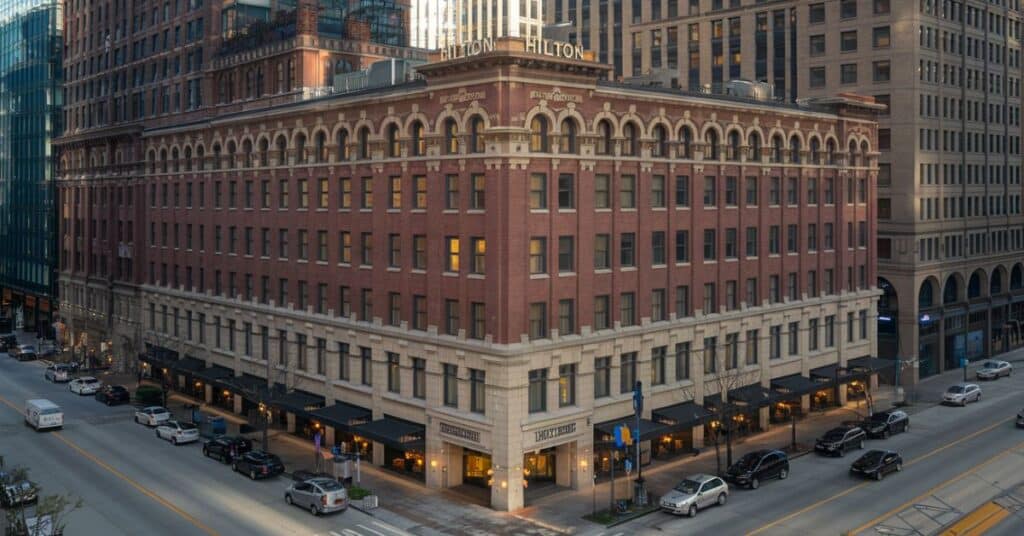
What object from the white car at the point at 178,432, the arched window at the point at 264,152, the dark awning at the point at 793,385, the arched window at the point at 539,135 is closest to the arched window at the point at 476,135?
the arched window at the point at 539,135

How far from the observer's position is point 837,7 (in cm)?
8794

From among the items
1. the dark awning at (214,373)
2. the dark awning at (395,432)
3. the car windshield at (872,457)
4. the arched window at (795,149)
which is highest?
the arched window at (795,149)

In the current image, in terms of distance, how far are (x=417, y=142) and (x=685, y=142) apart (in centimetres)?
1720

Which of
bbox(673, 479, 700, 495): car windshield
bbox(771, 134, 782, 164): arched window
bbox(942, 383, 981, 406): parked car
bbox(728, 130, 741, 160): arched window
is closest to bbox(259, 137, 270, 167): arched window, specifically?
bbox(728, 130, 741, 160): arched window

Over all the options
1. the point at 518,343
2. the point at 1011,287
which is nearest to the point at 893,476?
the point at 518,343

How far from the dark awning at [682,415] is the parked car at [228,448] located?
25.1 metres

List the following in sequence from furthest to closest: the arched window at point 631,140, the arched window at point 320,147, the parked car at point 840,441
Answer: the arched window at point 320,147 → the parked car at point 840,441 → the arched window at point 631,140

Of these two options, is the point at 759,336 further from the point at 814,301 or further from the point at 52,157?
the point at 52,157

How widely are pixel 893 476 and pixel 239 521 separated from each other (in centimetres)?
3594

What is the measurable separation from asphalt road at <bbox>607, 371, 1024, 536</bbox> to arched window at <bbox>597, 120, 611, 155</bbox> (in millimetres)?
19193

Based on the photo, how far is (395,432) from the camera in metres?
51.3

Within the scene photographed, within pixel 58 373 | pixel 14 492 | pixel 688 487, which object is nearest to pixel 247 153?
A: pixel 14 492

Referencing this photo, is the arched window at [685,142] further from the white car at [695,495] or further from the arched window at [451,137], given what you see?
the white car at [695,495]

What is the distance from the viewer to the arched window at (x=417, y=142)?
5216 centimetres
